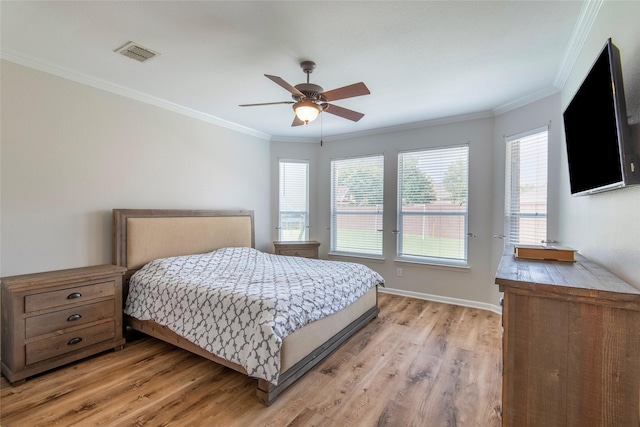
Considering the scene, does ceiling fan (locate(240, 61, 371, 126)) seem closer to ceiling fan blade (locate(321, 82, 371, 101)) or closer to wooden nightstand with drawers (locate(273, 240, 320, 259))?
ceiling fan blade (locate(321, 82, 371, 101))

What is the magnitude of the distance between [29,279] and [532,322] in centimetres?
335

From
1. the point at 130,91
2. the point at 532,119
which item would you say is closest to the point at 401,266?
the point at 532,119

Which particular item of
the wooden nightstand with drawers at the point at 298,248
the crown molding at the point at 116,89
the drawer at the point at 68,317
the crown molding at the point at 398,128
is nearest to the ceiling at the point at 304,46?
the crown molding at the point at 116,89

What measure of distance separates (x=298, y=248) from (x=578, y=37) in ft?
12.9

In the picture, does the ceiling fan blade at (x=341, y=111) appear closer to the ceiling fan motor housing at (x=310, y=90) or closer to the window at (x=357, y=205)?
the ceiling fan motor housing at (x=310, y=90)

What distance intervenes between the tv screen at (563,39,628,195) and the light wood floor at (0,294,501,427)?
1.59 meters

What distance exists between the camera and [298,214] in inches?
207

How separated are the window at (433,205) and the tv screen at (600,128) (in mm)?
2058

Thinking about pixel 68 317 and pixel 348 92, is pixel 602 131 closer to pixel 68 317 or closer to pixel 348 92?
pixel 348 92

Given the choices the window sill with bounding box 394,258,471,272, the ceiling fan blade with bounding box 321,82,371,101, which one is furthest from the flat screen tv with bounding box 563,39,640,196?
the window sill with bounding box 394,258,471,272

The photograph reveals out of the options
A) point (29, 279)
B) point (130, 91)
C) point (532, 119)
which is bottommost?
point (29, 279)

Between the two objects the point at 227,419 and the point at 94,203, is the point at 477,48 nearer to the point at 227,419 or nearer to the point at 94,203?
the point at 227,419

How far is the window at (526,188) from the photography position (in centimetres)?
321

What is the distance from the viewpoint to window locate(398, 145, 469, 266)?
A: 13.5 ft
